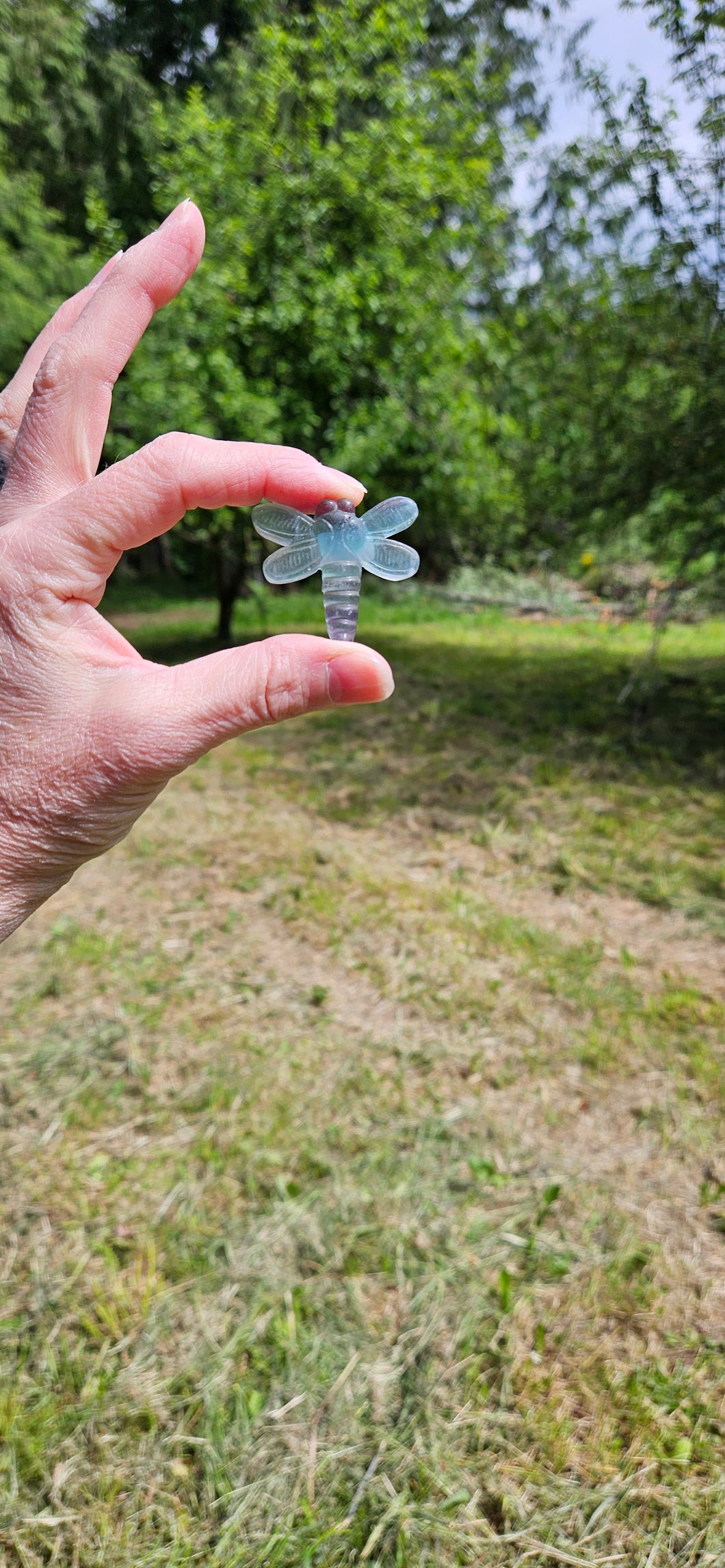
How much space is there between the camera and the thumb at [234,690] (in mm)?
1013

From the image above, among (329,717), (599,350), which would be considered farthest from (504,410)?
(329,717)

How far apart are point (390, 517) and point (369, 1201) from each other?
5.93 feet

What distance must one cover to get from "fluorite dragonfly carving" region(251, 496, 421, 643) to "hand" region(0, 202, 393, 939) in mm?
97

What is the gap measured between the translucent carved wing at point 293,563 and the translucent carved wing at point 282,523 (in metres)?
0.01

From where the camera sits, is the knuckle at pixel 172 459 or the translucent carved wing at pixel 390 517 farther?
the translucent carved wing at pixel 390 517

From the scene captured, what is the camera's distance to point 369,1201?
2307 mm

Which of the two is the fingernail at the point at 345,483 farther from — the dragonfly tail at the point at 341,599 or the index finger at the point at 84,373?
the index finger at the point at 84,373

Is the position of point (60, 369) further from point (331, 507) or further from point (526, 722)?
point (526, 722)

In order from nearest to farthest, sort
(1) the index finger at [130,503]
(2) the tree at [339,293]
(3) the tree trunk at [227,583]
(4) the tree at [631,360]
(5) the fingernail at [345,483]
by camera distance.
Result: (1) the index finger at [130,503]
(5) the fingernail at [345,483]
(4) the tree at [631,360]
(2) the tree at [339,293]
(3) the tree trunk at [227,583]

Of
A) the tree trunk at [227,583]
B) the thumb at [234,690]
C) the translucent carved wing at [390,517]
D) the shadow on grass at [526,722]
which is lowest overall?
the thumb at [234,690]

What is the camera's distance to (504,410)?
7.07 meters

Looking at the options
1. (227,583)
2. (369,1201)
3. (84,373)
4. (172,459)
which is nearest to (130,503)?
(172,459)

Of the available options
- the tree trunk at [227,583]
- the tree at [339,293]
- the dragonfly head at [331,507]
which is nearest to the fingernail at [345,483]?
the dragonfly head at [331,507]

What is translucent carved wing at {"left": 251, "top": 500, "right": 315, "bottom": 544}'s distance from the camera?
3.92ft
